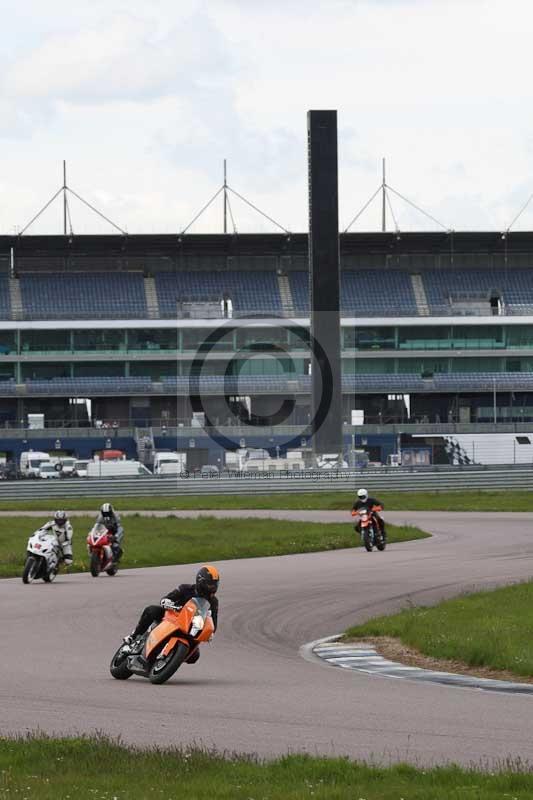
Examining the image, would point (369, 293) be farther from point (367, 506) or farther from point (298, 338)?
point (367, 506)

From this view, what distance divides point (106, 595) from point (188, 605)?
10213 millimetres

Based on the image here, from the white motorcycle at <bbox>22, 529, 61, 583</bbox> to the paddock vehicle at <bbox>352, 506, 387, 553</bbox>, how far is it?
32.2 ft

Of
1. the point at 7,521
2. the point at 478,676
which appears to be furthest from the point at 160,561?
the point at 478,676

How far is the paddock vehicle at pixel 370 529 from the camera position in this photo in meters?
35.1

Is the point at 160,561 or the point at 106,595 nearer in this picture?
the point at 106,595

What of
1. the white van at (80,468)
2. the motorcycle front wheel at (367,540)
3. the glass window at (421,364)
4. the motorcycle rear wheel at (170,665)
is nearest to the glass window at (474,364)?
the glass window at (421,364)

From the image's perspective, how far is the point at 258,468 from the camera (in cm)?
8162

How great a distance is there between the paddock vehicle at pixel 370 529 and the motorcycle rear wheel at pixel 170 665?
2092 cm

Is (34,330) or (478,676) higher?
(34,330)

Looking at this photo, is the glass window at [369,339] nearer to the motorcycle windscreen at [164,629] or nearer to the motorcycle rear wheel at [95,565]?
the motorcycle rear wheel at [95,565]

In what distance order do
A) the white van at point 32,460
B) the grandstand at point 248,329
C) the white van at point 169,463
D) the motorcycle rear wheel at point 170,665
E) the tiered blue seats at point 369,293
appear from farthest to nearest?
1. the tiered blue seats at point 369,293
2. the grandstand at point 248,329
3. the white van at point 32,460
4. the white van at point 169,463
5. the motorcycle rear wheel at point 170,665

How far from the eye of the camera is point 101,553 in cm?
2906

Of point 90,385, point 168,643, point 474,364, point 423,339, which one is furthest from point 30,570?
point 474,364

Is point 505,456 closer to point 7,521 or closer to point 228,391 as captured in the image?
point 228,391
